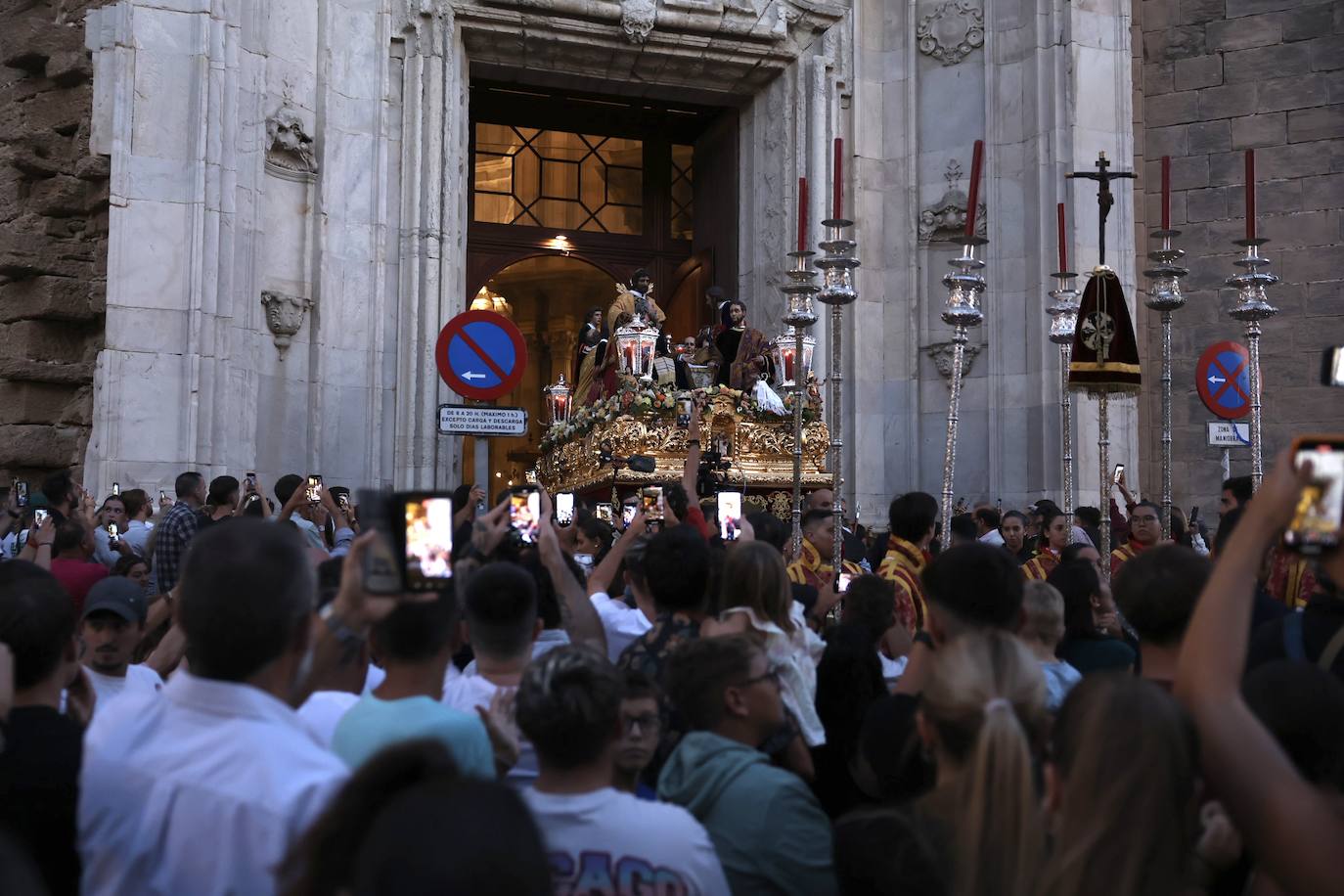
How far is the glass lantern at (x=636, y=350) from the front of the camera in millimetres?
13719

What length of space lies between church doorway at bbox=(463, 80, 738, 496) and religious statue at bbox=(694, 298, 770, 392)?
7.49 feet

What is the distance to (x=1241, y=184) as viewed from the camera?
1609cm

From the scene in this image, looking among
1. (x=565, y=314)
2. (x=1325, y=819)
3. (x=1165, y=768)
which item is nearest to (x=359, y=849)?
(x=1165, y=768)

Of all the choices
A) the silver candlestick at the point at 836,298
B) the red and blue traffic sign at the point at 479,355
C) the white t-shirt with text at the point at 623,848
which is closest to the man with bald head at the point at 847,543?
the silver candlestick at the point at 836,298

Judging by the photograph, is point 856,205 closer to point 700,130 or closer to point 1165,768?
point 700,130

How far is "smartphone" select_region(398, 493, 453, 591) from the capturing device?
9.46 ft

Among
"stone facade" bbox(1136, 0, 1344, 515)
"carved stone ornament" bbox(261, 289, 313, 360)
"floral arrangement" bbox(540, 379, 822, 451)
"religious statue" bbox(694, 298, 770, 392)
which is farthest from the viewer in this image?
"stone facade" bbox(1136, 0, 1344, 515)

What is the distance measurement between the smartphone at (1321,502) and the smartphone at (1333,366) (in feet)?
1.96

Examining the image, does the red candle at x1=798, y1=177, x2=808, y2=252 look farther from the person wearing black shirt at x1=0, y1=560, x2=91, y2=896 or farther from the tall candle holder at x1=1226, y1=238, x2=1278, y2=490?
the person wearing black shirt at x1=0, y1=560, x2=91, y2=896

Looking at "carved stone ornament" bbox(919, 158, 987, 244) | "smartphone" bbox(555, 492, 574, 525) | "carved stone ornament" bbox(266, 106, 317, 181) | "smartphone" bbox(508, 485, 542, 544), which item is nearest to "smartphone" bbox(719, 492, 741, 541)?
"smartphone" bbox(555, 492, 574, 525)

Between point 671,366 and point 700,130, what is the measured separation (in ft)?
16.2

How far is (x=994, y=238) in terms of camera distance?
15195 millimetres

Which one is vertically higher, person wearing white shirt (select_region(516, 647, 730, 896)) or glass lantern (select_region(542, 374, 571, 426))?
glass lantern (select_region(542, 374, 571, 426))

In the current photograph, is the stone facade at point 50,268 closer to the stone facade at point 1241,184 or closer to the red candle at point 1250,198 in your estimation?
the red candle at point 1250,198
